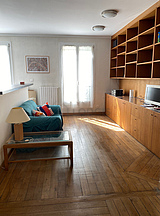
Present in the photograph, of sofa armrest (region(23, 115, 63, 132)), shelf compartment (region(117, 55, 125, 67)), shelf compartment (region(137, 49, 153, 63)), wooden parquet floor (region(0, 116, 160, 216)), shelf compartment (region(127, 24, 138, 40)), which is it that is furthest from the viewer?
shelf compartment (region(117, 55, 125, 67))

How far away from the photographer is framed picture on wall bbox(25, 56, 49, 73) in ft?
18.6

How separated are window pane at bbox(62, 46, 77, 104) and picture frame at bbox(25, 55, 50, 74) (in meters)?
0.61

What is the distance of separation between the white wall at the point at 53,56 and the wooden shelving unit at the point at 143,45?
20.7 inches

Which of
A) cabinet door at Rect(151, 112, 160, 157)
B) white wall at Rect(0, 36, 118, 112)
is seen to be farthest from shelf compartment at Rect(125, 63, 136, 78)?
cabinet door at Rect(151, 112, 160, 157)

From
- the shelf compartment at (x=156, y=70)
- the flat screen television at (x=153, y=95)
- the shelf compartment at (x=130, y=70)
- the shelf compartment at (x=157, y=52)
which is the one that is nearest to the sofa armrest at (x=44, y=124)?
the flat screen television at (x=153, y=95)

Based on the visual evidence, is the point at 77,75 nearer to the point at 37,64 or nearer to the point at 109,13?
the point at 37,64

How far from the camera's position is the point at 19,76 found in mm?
5730

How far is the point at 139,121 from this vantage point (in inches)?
140

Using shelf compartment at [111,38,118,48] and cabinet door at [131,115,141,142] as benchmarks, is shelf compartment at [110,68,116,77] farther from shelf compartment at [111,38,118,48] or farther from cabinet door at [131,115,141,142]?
cabinet door at [131,115,141,142]

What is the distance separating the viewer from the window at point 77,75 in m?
5.76

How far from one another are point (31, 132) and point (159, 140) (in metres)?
2.17

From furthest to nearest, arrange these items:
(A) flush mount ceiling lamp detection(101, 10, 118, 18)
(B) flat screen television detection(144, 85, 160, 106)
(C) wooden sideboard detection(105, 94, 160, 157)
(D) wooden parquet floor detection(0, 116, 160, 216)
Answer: (A) flush mount ceiling lamp detection(101, 10, 118, 18)
(B) flat screen television detection(144, 85, 160, 106)
(C) wooden sideboard detection(105, 94, 160, 157)
(D) wooden parquet floor detection(0, 116, 160, 216)

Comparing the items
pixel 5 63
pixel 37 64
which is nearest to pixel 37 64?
pixel 37 64

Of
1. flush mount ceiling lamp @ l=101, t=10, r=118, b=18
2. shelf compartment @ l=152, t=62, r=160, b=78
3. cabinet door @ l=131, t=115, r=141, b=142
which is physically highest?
flush mount ceiling lamp @ l=101, t=10, r=118, b=18
